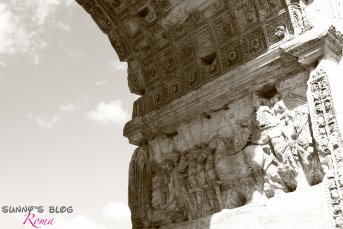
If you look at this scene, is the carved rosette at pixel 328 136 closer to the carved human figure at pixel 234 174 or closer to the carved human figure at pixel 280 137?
the carved human figure at pixel 280 137

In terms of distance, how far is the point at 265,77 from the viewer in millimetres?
5512

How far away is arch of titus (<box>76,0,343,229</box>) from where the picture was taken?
15.9 feet

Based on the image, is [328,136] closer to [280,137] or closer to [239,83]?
[280,137]

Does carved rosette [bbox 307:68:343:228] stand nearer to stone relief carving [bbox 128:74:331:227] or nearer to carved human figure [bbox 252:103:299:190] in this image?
stone relief carving [bbox 128:74:331:227]

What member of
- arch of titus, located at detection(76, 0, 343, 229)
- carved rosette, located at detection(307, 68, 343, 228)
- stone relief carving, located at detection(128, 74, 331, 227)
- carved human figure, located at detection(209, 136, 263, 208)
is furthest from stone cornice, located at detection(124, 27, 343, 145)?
carved human figure, located at detection(209, 136, 263, 208)

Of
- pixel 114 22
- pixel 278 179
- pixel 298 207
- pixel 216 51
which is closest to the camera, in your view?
pixel 298 207

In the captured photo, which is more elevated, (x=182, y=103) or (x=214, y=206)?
(x=182, y=103)

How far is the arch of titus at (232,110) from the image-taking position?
4840 mm

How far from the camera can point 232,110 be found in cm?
593

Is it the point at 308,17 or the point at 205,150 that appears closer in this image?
the point at 308,17

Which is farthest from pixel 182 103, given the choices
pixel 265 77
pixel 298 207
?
pixel 298 207

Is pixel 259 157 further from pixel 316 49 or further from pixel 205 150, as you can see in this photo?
pixel 316 49

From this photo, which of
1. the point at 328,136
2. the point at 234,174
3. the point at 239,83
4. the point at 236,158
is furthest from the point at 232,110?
the point at 328,136

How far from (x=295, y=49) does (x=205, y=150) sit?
5.76 feet
